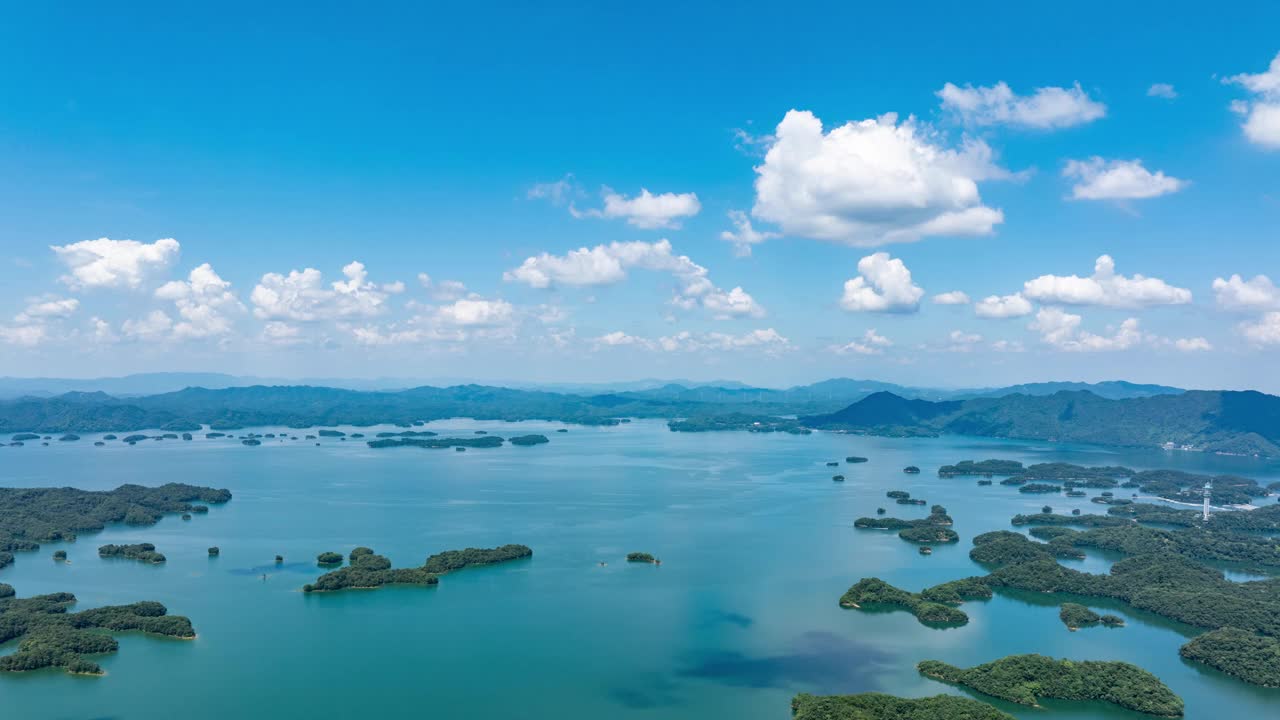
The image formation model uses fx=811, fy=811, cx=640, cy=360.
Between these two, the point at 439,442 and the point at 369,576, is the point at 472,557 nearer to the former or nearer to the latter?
the point at 369,576

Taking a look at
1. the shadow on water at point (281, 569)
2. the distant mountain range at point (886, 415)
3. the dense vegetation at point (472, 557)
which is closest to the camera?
the shadow on water at point (281, 569)

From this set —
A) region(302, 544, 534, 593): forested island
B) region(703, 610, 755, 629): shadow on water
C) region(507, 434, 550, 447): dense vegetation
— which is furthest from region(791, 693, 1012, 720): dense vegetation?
region(507, 434, 550, 447): dense vegetation

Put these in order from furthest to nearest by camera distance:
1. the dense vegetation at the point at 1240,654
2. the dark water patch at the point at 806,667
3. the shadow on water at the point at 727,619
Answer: the shadow on water at the point at 727,619 → the dense vegetation at the point at 1240,654 → the dark water patch at the point at 806,667

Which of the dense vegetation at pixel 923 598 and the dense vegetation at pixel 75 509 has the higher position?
the dense vegetation at pixel 75 509

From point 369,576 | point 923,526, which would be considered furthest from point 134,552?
point 923,526

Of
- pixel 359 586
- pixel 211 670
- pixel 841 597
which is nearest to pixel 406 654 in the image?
pixel 211 670

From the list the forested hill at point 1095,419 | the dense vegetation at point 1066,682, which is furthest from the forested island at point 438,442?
the dense vegetation at point 1066,682

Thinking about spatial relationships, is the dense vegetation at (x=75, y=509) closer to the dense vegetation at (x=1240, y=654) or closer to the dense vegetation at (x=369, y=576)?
the dense vegetation at (x=369, y=576)
